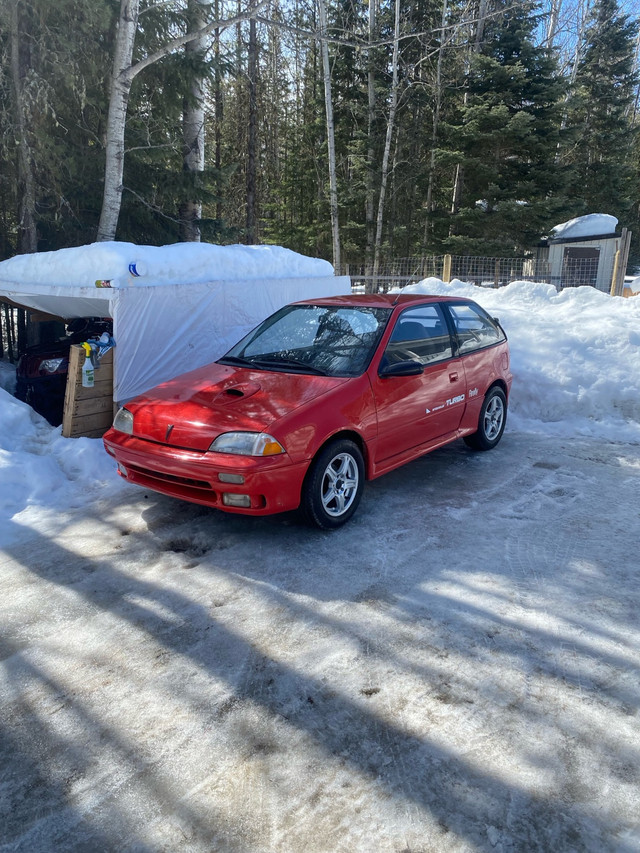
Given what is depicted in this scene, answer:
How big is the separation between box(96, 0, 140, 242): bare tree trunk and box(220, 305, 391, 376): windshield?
183 inches

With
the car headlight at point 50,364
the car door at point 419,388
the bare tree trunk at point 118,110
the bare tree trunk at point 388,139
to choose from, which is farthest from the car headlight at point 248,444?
the bare tree trunk at point 388,139

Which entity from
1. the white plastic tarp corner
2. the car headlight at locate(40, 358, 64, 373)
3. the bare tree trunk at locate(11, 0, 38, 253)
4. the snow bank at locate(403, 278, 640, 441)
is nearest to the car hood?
the white plastic tarp corner

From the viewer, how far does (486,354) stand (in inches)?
250

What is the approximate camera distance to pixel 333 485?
455 centimetres

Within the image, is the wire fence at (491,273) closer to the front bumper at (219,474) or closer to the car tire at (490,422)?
the car tire at (490,422)

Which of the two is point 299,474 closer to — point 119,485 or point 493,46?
point 119,485

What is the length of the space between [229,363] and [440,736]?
Result: 362cm

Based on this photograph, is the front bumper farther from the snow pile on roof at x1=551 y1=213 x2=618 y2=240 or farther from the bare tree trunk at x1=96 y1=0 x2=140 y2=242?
the snow pile on roof at x1=551 y1=213 x2=618 y2=240

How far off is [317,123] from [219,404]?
26161mm

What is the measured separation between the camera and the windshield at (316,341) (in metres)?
5.04

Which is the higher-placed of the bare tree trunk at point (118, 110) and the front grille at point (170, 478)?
the bare tree trunk at point (118, 110)

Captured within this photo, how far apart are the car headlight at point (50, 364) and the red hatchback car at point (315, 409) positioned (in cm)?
277

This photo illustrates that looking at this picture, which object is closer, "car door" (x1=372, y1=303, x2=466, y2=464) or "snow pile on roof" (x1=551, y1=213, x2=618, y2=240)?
"car door" (x1=372, y1=303, x2=466, y2=464)

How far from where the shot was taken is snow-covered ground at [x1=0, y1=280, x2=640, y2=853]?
7.44 feet
